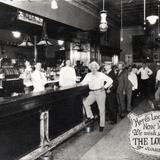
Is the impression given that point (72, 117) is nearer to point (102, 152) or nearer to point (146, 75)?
point (102, 152)

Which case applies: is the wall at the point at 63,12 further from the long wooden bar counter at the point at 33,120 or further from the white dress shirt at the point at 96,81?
the long wooden bar counter at the point at 33,120

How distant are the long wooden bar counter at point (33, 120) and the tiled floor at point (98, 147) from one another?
0.29 meters

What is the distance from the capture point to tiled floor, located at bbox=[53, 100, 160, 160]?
13.8ft

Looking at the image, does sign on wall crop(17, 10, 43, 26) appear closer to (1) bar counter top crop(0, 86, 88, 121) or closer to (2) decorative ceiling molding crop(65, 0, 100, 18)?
(1) bar counter top crop(0, 86, 88, 121)

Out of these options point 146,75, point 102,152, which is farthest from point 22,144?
point 146,75

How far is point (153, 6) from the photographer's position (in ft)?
41.7

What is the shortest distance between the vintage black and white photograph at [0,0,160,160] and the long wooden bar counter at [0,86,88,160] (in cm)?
1

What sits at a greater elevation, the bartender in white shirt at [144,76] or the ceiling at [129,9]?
the ceiling at [129,9]

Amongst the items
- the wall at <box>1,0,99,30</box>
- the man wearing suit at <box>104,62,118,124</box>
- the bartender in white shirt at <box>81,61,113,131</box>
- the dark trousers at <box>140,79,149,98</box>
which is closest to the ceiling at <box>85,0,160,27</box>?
the wall at <box>1,0,99,30</box>

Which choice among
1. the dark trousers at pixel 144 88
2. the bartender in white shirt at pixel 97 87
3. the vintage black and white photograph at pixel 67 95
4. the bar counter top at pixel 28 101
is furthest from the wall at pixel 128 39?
the bar counter top at pixel 28 101

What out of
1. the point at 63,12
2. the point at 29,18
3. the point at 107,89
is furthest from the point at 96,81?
the point at 63,12

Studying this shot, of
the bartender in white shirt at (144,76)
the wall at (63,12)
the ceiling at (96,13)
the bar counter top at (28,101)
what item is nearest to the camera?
the bar counter top at (28,101)

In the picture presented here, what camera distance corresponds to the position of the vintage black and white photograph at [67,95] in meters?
3.40

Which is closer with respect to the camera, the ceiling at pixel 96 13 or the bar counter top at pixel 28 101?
the bar counter top at pixel 28 101
